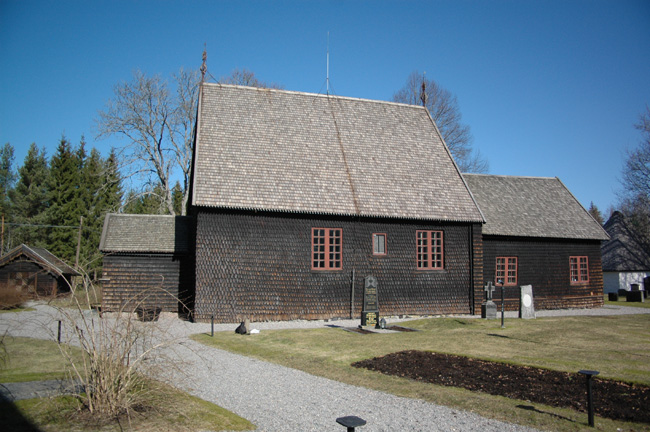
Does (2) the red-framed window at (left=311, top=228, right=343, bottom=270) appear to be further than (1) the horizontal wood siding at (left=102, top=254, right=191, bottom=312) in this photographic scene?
No

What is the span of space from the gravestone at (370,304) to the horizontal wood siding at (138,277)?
26.2ft

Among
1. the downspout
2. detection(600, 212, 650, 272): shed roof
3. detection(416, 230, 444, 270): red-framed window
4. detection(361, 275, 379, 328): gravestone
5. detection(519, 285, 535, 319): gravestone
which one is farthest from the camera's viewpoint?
detection(600, 212, 650, 272): shed roof

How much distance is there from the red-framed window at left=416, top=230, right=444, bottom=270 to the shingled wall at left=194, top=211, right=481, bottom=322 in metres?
0.25

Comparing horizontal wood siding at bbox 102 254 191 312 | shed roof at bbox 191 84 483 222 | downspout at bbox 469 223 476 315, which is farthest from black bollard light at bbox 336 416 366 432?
downspout at bbox 469 223 476 315

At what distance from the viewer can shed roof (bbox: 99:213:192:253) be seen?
20.8m

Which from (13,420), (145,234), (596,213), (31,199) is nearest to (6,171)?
(31,199)

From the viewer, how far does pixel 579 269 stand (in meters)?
26.1

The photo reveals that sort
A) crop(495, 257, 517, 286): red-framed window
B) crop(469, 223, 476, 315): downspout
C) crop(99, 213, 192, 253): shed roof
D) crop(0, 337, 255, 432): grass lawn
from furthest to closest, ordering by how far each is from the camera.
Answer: crop(495, 257, 517, 286): red-framed window < crop(469, 223, 476, 315): downspout < crop(99, 213, 192, 253): shed roof < crop(0, 337, 255, 432): grass lawn

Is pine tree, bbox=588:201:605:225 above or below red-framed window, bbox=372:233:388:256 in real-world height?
above

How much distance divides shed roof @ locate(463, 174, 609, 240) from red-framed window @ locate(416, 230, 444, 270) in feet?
10.6

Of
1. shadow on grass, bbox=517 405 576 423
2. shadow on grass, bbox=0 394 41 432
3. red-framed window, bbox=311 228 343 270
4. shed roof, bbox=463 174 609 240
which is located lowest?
shadow on grass, bbox=517 405 576 423

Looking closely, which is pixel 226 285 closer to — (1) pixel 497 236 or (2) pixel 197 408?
(2) pixel 197 408

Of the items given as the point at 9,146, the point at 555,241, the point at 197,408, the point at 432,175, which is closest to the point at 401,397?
the point at 197,408

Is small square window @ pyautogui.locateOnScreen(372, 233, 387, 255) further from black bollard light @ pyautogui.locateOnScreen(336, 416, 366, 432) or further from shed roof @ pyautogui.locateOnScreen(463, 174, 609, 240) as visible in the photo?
black bollard light @ pyautogui.locateOnScreen(336, 416, 366, 432)
